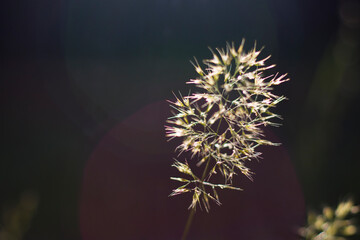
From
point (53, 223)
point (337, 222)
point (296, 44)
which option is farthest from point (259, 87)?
point (296, 44)

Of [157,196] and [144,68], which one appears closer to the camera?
[157,196]

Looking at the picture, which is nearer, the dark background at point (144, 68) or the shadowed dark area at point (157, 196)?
the shadowed dark area at point (157, 196)

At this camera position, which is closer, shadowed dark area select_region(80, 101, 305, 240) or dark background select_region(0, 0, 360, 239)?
shadowed dark area select_region(80, 101, 305, 240)

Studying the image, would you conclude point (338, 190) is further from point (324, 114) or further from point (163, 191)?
point (163, 191)

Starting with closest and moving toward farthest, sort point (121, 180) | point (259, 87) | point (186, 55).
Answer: point (259, 87), point (121, 180), point (186, 55)

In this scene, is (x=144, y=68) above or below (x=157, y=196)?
above

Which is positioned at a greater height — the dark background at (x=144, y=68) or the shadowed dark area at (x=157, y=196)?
the dark background at (x=144, y=68)

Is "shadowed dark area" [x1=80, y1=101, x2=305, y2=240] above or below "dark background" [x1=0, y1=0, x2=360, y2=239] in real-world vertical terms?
below

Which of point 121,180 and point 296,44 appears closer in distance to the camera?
point 121,180
